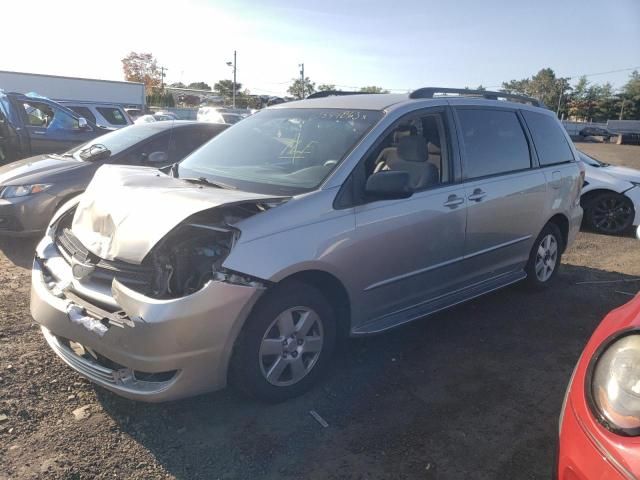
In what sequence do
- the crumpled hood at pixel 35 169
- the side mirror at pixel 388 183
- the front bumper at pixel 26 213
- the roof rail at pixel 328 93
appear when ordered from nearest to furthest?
the side mirror at pixel 388 183 < the roof rail at pixel 328 93 < the front bumper at pixel 26 213 < the crumpled hood at pixel 35 169

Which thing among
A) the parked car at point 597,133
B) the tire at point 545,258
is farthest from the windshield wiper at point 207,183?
the parked car at point 597,133

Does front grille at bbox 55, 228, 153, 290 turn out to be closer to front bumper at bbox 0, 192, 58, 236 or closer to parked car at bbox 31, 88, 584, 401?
parked car at bbox 31, 88, 584, 401

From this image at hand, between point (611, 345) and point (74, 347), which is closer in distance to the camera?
point (611, 345)

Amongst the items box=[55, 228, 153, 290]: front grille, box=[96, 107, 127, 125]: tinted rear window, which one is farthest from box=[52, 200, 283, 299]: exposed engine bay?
box=[96, 107, 127, 125]: tinted rear window

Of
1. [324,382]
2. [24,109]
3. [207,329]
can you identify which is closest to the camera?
[207,329]

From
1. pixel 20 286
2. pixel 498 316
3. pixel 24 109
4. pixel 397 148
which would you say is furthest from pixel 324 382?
pixel 24 109

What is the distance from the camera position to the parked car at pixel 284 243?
2639 mm

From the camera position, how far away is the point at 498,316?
4.62 m

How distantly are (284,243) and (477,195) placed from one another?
1.93m

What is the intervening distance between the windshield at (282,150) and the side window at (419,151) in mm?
246

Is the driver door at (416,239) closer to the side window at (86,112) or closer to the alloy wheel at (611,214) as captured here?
the alloy wheel at (611,214)

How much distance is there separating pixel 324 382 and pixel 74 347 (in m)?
1.53

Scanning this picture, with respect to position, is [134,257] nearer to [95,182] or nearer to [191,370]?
[191,370]

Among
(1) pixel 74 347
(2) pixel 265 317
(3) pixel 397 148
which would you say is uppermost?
(3) pixel 397 148
